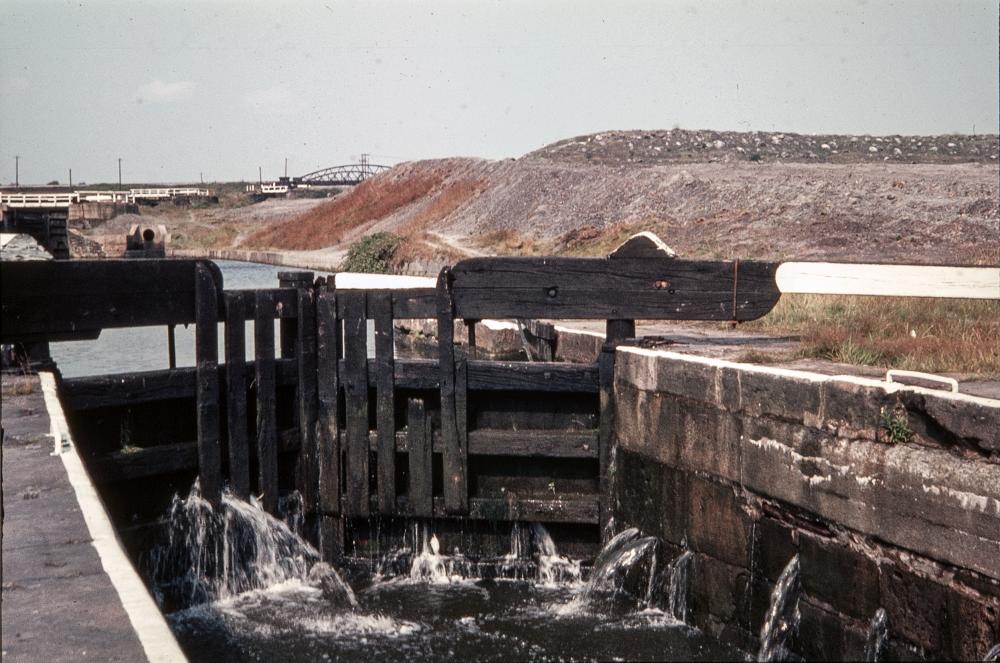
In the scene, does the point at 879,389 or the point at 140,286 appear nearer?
the point at 879,389

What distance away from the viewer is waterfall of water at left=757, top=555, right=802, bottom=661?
6.41 meters

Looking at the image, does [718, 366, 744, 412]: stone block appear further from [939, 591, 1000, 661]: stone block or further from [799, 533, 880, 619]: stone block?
[939, 591, 1000, 661]: stone block

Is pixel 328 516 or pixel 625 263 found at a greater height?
pixel 625 263

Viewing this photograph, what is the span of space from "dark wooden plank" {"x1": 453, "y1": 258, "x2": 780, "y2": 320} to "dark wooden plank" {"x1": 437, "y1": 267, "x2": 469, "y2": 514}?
46 cm

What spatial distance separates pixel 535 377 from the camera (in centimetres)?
833

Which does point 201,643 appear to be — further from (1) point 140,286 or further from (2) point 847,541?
(2) point 847,541

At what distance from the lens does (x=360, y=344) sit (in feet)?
27.6

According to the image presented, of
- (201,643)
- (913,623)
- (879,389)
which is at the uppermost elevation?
(879,389)

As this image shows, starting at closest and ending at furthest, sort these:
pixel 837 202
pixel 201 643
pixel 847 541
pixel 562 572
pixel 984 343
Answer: pixel 847 541, pixel 201 643, pixel 984 343, pixel 562 572, pixel 837 202

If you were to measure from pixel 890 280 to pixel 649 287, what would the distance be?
181cm

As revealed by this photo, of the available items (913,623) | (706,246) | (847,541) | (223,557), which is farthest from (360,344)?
(706,246)

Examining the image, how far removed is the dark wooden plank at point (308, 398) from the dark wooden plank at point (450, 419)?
1035 mm

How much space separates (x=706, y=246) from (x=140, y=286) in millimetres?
17122

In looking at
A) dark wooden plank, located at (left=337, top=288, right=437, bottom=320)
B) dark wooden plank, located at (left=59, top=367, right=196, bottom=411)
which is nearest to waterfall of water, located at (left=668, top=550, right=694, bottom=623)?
dark wooden plank, located at (left=337, top=288, right=437, bottom=320)
